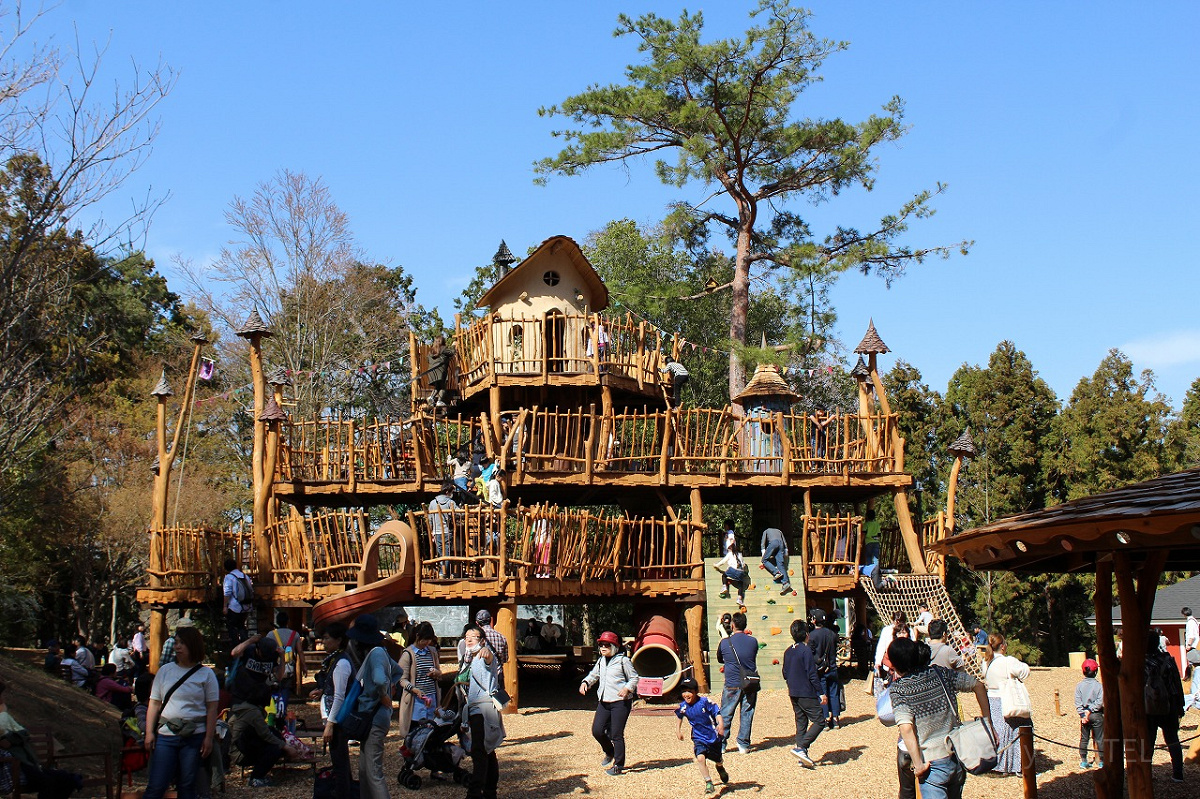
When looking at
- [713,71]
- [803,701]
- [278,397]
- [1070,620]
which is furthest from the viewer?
[1070,620]

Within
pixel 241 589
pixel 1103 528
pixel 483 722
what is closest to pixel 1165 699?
pixel 1103 528

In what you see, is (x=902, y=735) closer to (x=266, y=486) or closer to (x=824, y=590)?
(x=824, y=590)

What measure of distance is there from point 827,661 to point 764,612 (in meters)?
5.63

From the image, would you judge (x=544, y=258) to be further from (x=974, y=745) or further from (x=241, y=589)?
(x=974, y=745)

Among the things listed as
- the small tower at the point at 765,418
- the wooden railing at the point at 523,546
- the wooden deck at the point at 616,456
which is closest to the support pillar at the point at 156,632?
the wooden deck at the point at 616,456

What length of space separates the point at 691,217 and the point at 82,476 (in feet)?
56.6

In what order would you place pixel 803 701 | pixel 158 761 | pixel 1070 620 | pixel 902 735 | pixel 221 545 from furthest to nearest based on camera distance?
pixel 1070 620
pixel 221 545
pixel 803 701
pixel 158 761
pixel 902 735

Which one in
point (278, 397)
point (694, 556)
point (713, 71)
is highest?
point (713, 71)

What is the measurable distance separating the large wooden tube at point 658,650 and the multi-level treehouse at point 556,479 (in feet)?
0.12

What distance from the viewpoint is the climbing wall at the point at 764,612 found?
17844mm

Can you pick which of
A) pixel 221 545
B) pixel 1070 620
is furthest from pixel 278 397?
pixel 1070 620

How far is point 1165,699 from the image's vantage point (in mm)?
9484

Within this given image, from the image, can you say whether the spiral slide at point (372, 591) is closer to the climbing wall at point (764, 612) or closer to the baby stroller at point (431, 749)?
the baby stroller at point (431, 749)

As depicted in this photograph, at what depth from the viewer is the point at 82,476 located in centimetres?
2848
